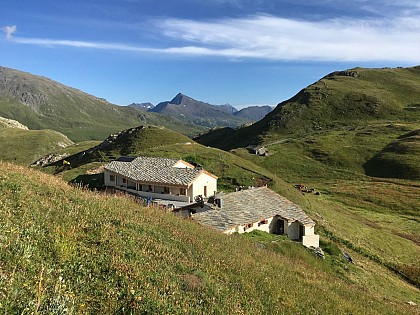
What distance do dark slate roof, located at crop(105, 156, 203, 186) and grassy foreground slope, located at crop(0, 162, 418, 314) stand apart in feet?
114

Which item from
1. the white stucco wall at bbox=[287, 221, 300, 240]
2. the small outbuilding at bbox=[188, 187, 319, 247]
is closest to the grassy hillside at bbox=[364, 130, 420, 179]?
the small outbuilding at bbox=[188, 187, 319, 247]

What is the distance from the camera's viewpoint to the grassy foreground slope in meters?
8.27

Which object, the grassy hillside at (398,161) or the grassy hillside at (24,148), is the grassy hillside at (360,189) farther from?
the grassy hillside at (24,148)

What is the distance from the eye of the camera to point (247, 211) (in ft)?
131

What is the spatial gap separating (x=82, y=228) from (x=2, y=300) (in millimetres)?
5508

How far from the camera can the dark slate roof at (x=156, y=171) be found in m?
52.8

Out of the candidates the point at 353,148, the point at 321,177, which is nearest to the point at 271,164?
the point at 321,177

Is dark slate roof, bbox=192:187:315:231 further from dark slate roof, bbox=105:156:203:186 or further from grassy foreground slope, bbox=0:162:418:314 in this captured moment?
grassy foreground slope, bbox=0:162:418:314

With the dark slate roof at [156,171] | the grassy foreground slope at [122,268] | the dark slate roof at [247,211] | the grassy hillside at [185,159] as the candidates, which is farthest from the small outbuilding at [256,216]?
the grassy hillside at [185,159]

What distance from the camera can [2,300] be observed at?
21.7ft

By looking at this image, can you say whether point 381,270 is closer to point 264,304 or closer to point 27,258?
point 264,304

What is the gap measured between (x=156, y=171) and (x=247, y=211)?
22.4 metres

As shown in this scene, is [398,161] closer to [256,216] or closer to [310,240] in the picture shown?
[310,240]

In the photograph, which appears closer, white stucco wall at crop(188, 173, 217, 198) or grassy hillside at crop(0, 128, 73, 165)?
white stucco wall at crop(188, 173, 217, 198)
